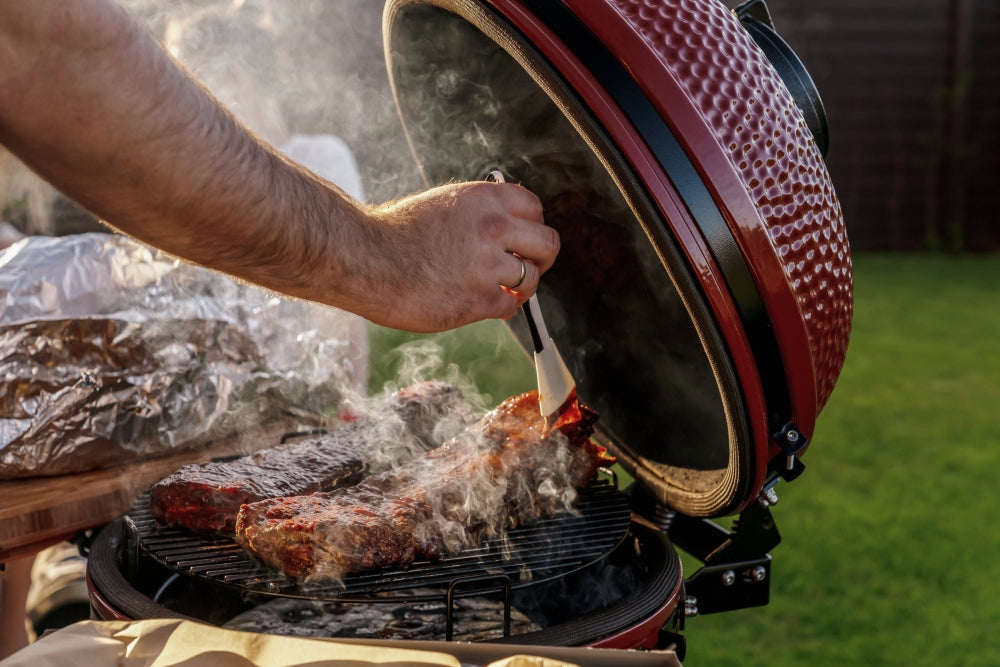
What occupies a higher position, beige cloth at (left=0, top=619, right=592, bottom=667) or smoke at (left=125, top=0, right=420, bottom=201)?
smoke at (left=125, top=0, right=420, bottom=201)

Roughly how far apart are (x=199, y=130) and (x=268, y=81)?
8.46ft

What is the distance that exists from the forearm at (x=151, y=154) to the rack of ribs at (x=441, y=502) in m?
0.44

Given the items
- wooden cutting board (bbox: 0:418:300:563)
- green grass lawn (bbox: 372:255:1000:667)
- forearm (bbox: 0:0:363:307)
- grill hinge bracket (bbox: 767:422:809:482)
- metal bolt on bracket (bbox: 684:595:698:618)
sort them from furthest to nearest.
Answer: green grass lawn (bbox: 372:255:1000:667)
wooden cutting board (bbox: 0:418:300:563)
metal bolt on bracket (bbox: 684:595:698:618)
grill hinge bracket (bbox: 767:422:809:482)
forearm (bbox: 0:0:363:307)

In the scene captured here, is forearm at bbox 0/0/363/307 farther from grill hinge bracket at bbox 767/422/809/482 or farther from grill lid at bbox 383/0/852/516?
grill hinge bracket at bbox 767/422/809/482

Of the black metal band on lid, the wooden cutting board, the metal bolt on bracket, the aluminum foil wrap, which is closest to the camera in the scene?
the black metal band on lid

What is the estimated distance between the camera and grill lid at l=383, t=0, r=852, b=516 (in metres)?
1.27

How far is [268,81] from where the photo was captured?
3545 mm

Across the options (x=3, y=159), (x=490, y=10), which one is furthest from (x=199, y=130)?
(x=3, y=159)

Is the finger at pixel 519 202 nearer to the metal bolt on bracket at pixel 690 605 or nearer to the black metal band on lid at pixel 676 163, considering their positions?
the black metal band on lid at pixel 676 163

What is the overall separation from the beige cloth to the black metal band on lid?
0.61 meters

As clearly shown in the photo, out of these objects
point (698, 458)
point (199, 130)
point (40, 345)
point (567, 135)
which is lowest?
point (698, 458)

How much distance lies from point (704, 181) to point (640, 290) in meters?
0.57

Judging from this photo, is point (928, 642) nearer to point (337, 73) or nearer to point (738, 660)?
point (738, 660)

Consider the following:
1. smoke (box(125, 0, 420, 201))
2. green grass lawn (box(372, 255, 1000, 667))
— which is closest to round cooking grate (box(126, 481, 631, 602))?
green grass lawn (box(372, 255, 1000, 667))
